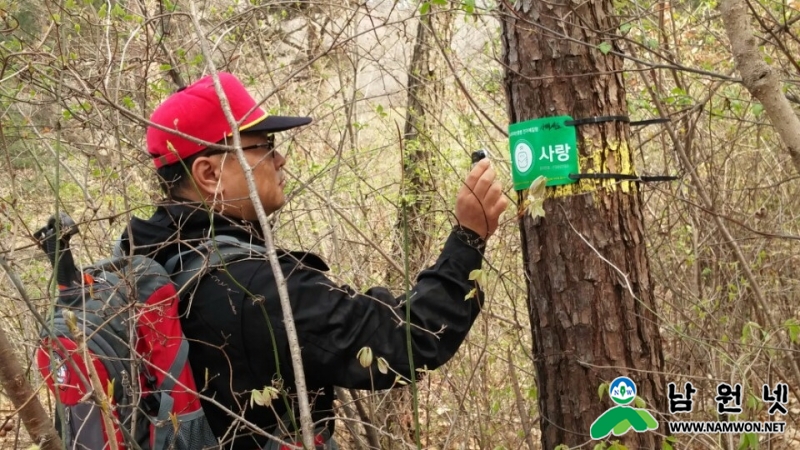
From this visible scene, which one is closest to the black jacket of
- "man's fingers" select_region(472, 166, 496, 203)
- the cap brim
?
"man's fingers" select_region(472, 166, 496, 203)

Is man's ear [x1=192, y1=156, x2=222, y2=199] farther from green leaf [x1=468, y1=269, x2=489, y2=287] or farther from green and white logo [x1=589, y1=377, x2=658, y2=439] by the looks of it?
green and white logo [x1=589, y1=377, x2=658, y2=439]

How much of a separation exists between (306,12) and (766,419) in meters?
3.56

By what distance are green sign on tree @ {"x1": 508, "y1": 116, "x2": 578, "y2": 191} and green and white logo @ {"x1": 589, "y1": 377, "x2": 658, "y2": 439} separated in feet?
2.23

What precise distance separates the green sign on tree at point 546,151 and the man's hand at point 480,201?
0.50 metres

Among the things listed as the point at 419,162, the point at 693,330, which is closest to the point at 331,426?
the point at 693,330

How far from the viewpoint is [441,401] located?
4344mm

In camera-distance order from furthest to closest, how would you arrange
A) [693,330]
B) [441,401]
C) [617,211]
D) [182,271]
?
[441,401]
[693,330]
[617,211]
[182,271]

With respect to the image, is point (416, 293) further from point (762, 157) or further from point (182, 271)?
point (762, 157)

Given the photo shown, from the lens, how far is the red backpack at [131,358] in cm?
202

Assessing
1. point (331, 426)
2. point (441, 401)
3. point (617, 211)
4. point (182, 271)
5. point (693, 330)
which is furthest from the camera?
point (441, 401)

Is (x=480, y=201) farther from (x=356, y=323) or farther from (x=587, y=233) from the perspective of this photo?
(x=587, y=233)

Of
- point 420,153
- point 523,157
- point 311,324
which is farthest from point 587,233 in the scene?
point 420,153

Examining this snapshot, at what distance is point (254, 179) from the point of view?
2.36 metres

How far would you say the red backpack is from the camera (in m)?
2.02
